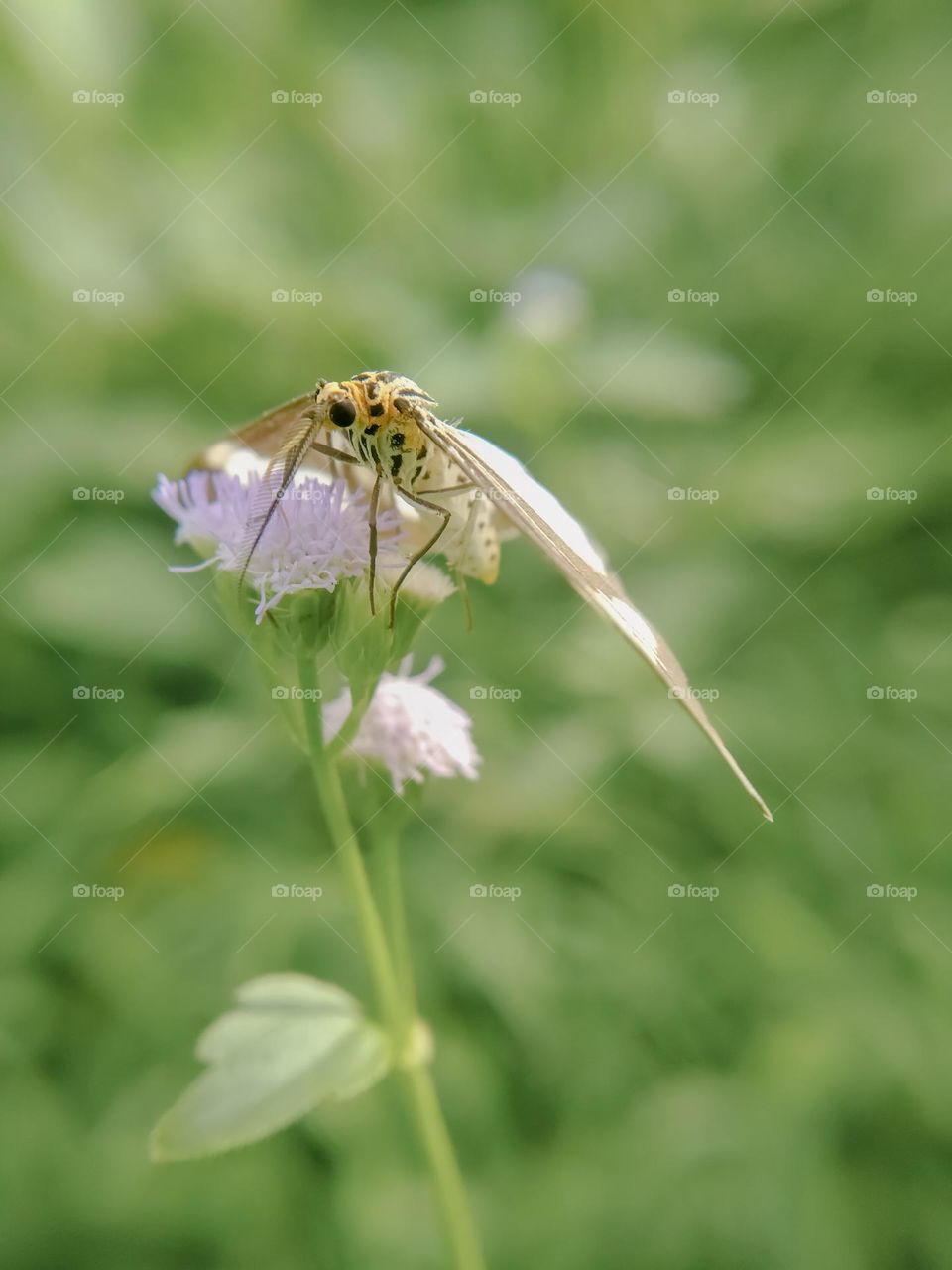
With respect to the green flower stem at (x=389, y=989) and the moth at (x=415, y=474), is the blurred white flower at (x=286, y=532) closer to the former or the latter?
the moth at (x=415, y=474)

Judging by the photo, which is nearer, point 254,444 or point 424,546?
point 424,546

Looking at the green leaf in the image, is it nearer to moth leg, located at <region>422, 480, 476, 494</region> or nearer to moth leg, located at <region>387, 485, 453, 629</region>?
moth leg, located at <region>387, 485, 453, 629</region>

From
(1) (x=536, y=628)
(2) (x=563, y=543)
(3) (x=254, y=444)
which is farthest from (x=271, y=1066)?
(1) (x=536, y=628)

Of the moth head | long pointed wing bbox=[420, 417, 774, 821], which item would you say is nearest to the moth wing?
the moth head

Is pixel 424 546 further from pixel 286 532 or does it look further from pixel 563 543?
pixel 563 543

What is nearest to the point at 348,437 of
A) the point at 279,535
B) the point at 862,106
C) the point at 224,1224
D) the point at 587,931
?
the point at 279,535

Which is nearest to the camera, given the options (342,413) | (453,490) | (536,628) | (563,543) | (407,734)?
(563,543)
